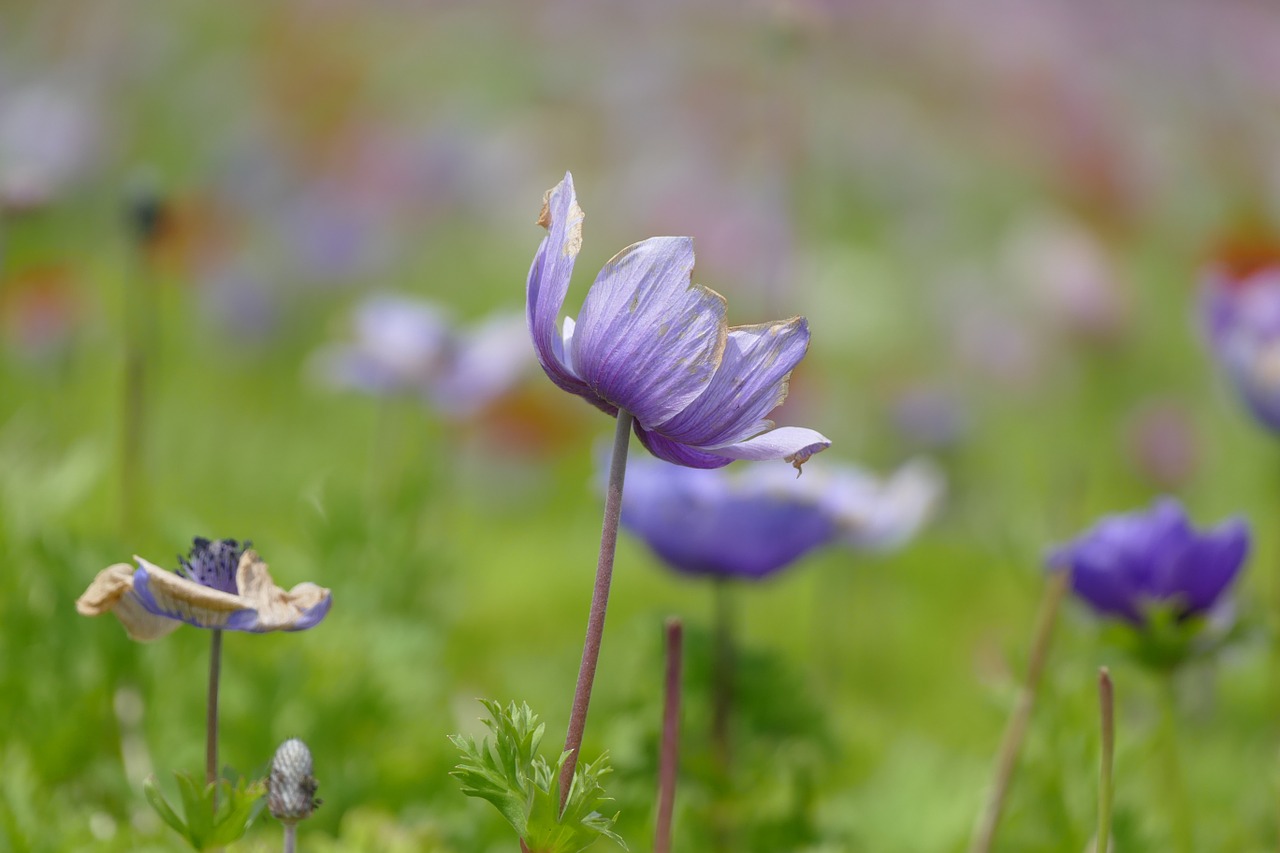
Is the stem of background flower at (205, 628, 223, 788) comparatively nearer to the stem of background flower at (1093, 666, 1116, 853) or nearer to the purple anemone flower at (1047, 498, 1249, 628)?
the stem of background flower at (1093, 666, 1116, 853)

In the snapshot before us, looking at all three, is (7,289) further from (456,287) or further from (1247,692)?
(1247,692)

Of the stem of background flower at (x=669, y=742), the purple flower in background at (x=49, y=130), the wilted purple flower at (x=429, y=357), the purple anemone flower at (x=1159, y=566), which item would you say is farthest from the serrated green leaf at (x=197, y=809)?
the purple flower in background at (x=49, y=130)

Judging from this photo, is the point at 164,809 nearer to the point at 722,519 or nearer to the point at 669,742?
the point at 669,742

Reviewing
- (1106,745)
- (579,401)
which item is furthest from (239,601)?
(579,401)

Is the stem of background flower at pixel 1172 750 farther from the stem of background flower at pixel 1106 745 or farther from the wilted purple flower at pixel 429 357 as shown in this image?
the wilted purple flower at pixel 429 357

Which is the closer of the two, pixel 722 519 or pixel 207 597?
pixel 207 597

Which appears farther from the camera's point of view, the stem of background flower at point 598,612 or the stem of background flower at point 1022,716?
the stem of background flower at point 1022,716

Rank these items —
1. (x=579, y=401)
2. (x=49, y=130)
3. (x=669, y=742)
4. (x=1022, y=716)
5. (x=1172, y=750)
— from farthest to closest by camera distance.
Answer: (x=49, y=130) → (x=579, y=401) → (x=1172, y=750) → (x=1022, y=716) → (x=669, y=742)

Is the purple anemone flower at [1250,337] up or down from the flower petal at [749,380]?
up
